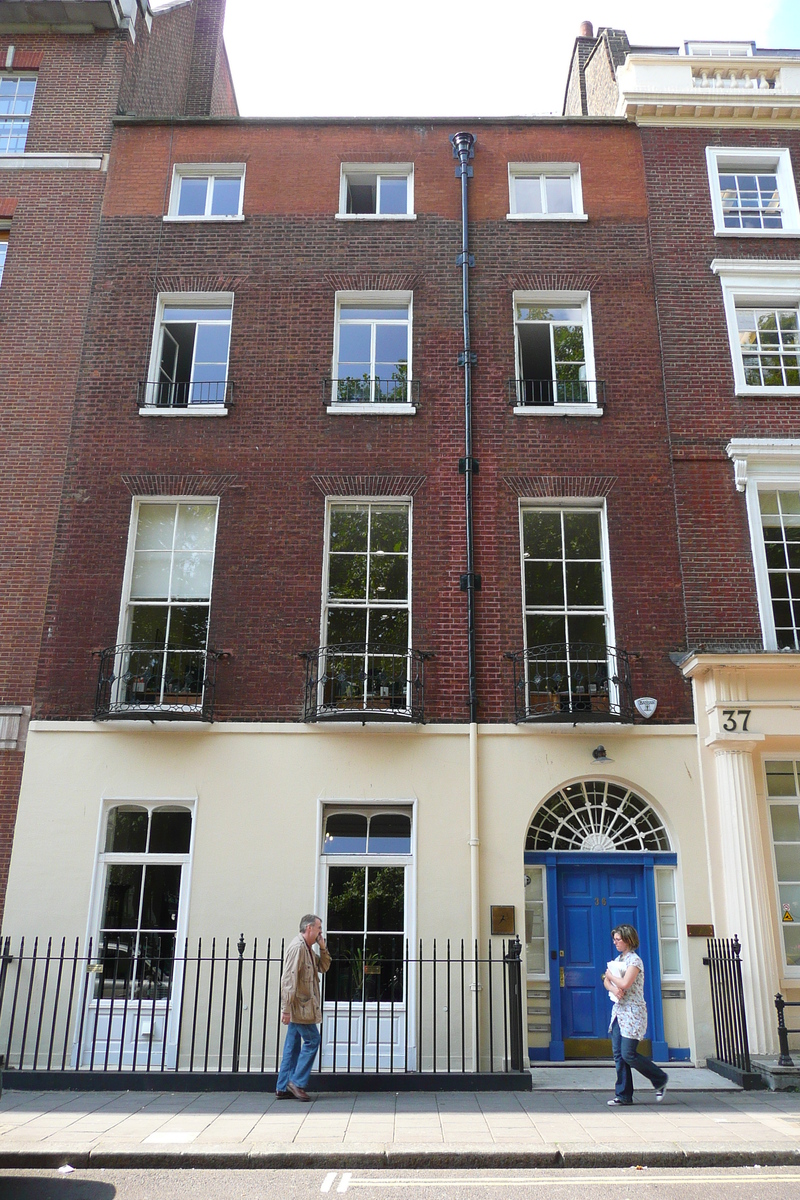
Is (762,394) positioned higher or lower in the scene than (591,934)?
higher

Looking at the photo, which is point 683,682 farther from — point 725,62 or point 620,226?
point 725,62

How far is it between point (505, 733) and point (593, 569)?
9.19ft

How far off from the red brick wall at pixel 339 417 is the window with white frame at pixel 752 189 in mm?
1255

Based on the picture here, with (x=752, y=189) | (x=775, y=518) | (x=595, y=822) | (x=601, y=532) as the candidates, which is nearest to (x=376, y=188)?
(x=752, y=189)

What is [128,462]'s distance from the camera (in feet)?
42.7

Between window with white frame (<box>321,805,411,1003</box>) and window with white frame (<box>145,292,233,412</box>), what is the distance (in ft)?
21.4

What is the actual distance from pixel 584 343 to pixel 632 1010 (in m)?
9.51

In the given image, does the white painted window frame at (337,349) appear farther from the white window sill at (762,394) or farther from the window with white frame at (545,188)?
the white window sill at (762,394)

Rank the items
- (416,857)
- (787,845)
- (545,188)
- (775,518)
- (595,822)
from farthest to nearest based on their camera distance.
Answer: (545,188) < (775,518) < (595,822) < (787,845) < (416,857)

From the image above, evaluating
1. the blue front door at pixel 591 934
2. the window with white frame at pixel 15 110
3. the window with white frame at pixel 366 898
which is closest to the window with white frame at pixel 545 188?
the window with white frame at pixel 15 110

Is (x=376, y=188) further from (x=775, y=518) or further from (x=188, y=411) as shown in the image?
(x=775, y=518)

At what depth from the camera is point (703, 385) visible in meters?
13.3

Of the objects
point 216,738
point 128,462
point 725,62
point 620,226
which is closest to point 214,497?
point 128,462

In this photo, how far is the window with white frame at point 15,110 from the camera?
15000mm
